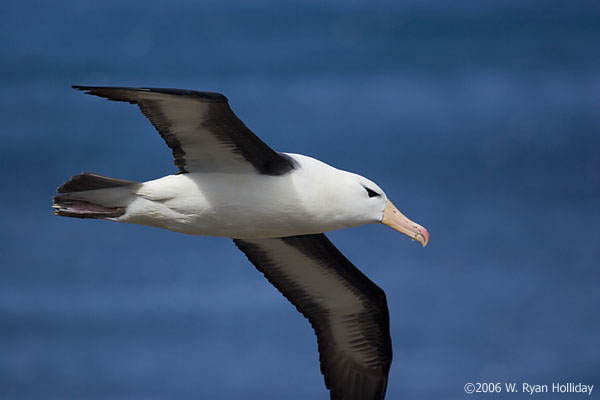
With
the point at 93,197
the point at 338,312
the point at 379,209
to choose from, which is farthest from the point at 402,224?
the point at 93,197

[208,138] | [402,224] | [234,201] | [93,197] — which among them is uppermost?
[208,138]

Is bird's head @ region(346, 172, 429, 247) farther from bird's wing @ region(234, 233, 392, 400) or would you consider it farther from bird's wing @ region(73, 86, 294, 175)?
bird's wing @ region(234, 233, 392, 400)

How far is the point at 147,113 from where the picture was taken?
24.8 ft

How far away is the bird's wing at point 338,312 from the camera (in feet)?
31.0

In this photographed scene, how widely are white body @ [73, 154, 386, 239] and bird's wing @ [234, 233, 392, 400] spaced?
1.70m

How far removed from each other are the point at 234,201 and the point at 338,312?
2551 mm

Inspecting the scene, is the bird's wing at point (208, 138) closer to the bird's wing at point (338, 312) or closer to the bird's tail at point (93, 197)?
the bird's tail at point (93, 197)

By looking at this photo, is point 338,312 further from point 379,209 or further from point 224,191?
point 224,191

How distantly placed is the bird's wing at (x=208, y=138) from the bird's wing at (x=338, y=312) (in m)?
1.82

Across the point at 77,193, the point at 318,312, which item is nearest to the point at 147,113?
the point at 77,193

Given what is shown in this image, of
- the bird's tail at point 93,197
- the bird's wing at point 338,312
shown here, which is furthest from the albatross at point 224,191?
the bird's wing at point 338,312

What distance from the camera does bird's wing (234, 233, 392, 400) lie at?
9.45 metres

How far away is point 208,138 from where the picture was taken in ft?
25.0

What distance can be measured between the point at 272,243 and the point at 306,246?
35 centimetres
